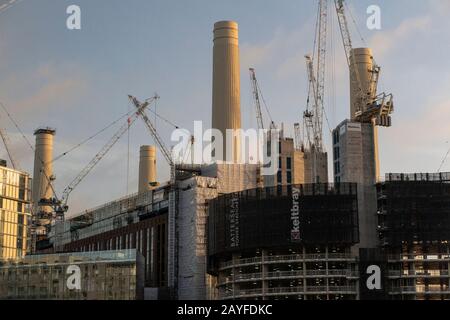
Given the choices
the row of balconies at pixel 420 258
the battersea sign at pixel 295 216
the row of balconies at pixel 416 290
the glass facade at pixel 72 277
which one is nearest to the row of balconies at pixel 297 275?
the battersea sign at pixel 295 216

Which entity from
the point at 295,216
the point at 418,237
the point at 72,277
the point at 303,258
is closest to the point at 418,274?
the point at 418,237

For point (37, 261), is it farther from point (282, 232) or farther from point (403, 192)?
point (403, 192)

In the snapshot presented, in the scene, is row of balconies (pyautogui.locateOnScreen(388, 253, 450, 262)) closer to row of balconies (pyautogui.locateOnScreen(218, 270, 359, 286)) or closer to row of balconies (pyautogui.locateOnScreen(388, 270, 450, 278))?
row of balconies (pyautogui.locateOnScreen(388, 270, 450, 278))

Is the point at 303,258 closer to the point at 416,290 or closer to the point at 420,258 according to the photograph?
the point at 416,290

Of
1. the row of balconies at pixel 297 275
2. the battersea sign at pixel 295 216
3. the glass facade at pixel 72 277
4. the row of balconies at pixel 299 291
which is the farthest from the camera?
the battersea sign at pixel 295 216

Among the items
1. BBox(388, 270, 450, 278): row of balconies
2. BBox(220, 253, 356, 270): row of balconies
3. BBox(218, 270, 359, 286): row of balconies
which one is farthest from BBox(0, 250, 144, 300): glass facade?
BBox(388, 270, 450, 278): row of balconies

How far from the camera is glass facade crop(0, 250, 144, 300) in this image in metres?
173

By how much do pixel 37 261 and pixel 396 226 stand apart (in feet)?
263

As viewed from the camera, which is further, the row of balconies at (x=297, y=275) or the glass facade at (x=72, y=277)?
the row of balconies at (x=297, y=275)

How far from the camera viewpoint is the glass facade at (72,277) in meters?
173

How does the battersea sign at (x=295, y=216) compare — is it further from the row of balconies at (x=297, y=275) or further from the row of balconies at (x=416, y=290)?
the row of balconies at (x=416, y=290)
